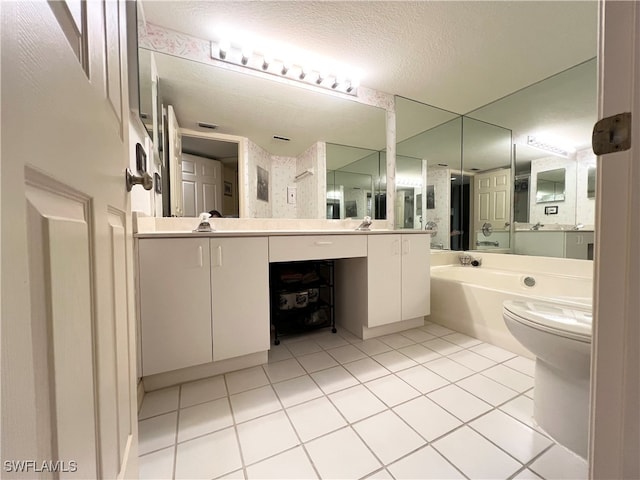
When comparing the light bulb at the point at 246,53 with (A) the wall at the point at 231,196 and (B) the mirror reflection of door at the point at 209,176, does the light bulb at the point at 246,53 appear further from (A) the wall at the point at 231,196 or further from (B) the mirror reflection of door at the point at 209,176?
(A) the wall at the point at 231,196

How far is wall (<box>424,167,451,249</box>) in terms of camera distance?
115 inches

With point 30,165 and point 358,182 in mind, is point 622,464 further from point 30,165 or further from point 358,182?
point 358,182

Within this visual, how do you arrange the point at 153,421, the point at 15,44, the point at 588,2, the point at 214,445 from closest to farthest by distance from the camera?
the point at 15,44
the point at 214,445
the point at 153,421
the point at 588,2

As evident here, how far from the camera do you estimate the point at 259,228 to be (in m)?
1.89

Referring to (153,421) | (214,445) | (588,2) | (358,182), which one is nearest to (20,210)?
(214,445)

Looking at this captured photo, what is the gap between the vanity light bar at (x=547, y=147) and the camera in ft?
8.51

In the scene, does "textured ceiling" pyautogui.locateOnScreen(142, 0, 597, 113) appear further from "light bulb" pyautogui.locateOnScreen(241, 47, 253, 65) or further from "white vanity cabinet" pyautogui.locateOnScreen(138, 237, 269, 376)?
"white vanity cabinet" pyautogui.locateOnScreen(138, 237, 269, 376)

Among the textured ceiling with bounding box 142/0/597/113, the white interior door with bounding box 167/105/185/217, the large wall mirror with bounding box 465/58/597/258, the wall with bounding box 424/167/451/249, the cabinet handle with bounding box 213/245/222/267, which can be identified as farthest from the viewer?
the wall with bounding box 424/167/451/249

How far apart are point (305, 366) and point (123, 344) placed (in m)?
1.14

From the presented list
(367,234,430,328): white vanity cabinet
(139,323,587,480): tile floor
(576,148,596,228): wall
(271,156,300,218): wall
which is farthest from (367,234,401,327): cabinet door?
(576,148,596,228): wall

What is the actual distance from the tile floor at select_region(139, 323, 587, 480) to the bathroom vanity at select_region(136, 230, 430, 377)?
211 millimetres

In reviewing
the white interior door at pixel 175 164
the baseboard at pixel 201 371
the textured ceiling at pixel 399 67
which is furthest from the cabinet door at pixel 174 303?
the textured ceiling at pixel 399 67

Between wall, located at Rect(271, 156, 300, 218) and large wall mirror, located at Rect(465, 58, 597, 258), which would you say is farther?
large wall mirror, located at Rect(465, 58, 597, 258)

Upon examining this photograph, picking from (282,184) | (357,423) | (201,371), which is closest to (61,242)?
(357,423)
